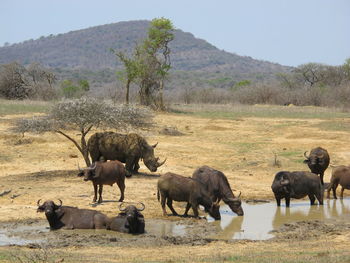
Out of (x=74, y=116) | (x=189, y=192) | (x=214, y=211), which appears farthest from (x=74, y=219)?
(x=74, y=116)

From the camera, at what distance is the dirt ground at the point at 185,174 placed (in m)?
12.0

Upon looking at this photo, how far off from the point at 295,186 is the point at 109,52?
145 m

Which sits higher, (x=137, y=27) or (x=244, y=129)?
(x=137, y=27)

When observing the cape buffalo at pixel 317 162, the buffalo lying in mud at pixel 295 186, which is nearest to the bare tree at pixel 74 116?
the buffalo lying in mud at pixel 295 186

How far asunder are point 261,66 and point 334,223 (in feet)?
519

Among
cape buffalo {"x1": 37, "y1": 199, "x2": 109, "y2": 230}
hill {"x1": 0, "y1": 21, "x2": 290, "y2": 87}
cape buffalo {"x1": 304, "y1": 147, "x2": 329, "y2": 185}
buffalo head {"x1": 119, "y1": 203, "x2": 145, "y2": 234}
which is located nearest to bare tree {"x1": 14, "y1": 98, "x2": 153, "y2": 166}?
cape buffalo {"x1": 304, "y1": 147, "x2": 329, "y2": 185}

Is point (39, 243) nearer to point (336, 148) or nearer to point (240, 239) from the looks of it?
point (240, 239)

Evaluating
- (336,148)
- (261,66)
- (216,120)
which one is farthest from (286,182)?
(261,66)

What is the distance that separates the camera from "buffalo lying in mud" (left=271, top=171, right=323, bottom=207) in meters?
17.6

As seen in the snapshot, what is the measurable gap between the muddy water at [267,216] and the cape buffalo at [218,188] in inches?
11.4

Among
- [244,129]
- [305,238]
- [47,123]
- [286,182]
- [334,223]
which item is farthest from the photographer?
[244,129]

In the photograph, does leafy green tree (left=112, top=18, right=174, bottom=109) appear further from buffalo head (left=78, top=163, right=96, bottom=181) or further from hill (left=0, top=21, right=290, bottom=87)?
hill (left=0, top=21, right=290, bottom=87)

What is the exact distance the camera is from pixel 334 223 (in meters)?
15.9

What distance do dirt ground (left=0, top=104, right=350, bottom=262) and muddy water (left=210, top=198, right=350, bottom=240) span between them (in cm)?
52
